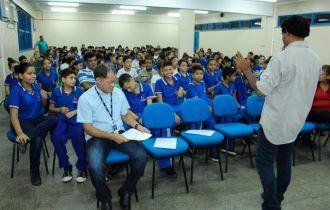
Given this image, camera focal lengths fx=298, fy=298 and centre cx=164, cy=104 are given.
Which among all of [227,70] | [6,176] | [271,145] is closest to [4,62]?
[6,176]

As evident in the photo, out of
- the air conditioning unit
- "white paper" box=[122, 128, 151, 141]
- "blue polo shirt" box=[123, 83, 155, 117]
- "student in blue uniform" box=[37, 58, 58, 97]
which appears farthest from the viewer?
the air conditioning unit

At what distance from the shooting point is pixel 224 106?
142 inches

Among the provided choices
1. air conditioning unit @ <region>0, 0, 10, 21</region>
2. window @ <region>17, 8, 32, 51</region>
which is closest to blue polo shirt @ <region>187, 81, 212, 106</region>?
air conditioning unit @ <region>0, 0, 10, 21</region>

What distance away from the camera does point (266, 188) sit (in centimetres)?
217

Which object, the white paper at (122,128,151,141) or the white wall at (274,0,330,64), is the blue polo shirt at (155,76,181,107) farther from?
the white wall at (274,0,330,64)

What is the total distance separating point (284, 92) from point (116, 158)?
4.62 ft

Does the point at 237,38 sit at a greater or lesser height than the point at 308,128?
greater

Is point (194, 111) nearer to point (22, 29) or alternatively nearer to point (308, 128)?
point (308, 128)

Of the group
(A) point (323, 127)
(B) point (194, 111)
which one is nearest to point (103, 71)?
(B) point (194, 111)

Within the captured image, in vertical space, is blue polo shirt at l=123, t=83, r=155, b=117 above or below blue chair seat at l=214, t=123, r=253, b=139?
above

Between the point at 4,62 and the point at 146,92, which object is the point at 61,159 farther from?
the point at 4,62

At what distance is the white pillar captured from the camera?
10.6 m

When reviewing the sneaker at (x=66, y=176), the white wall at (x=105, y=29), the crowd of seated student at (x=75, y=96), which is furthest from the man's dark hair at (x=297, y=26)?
the white wall at (x=105, y=29)

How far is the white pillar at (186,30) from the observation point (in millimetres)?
10586
